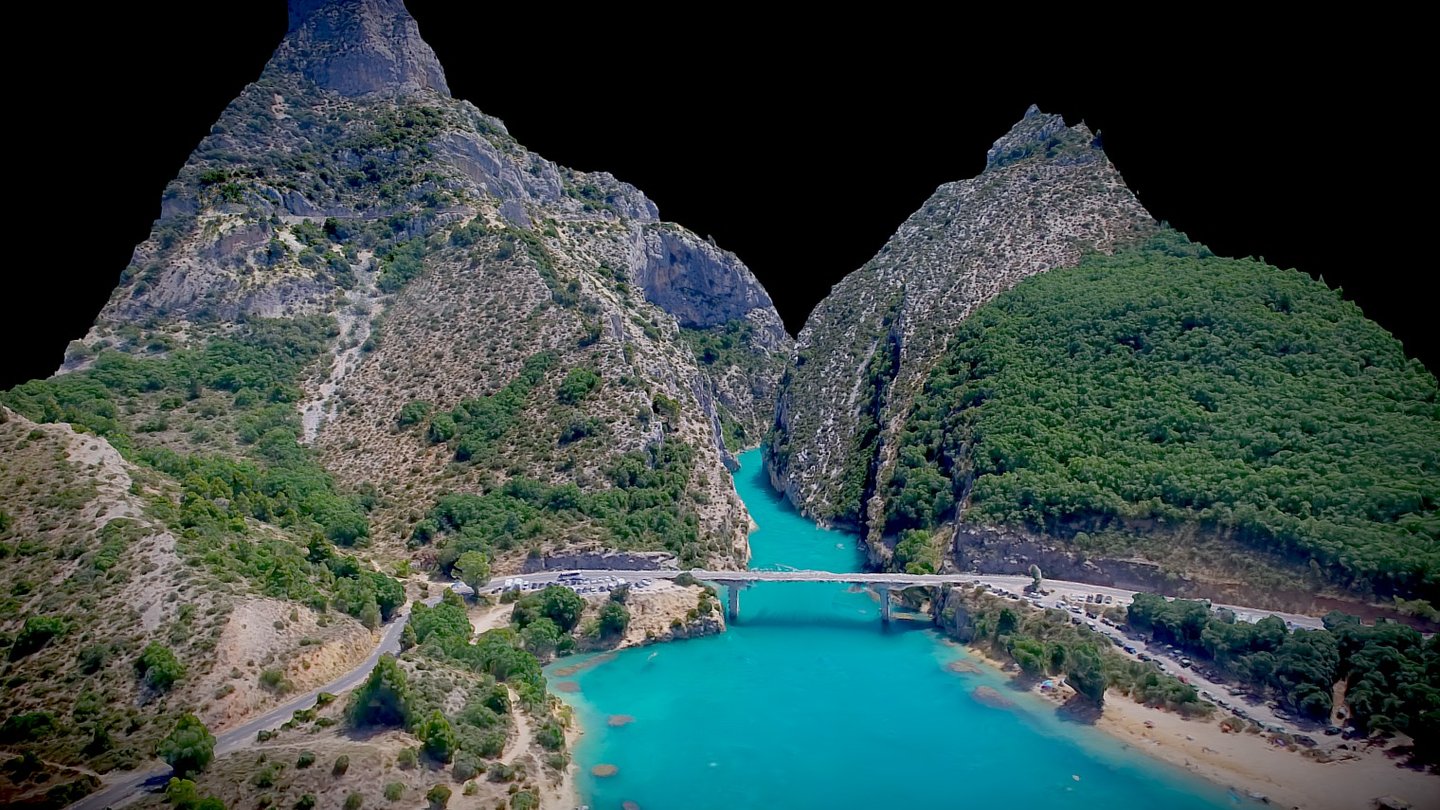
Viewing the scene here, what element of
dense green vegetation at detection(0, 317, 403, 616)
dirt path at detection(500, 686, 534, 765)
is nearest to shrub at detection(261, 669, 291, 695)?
dense green vegetation at detection(0, 317, 403, 616)

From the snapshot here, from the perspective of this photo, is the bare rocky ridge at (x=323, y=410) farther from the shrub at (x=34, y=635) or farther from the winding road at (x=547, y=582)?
the winding road at (x=547, y=582)

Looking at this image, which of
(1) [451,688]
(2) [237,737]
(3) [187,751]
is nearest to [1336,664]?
(1) [451,688]

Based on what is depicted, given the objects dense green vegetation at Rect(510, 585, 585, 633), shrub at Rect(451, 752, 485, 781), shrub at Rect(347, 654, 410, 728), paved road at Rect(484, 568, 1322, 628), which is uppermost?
paved road at Rect(484, 568, 1322, 628)

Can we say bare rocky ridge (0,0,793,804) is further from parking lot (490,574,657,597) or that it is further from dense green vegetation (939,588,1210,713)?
dense green vegetation (939,588,1210,713)

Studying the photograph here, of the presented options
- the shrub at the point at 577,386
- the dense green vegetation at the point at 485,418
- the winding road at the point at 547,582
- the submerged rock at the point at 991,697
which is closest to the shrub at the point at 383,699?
the winding road at the point at 547,582

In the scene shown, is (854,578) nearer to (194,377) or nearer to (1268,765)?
(1268,765)

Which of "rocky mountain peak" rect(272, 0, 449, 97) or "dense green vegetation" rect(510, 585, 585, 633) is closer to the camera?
"dense green vegetation" rect(510, 585, 585, 633)
